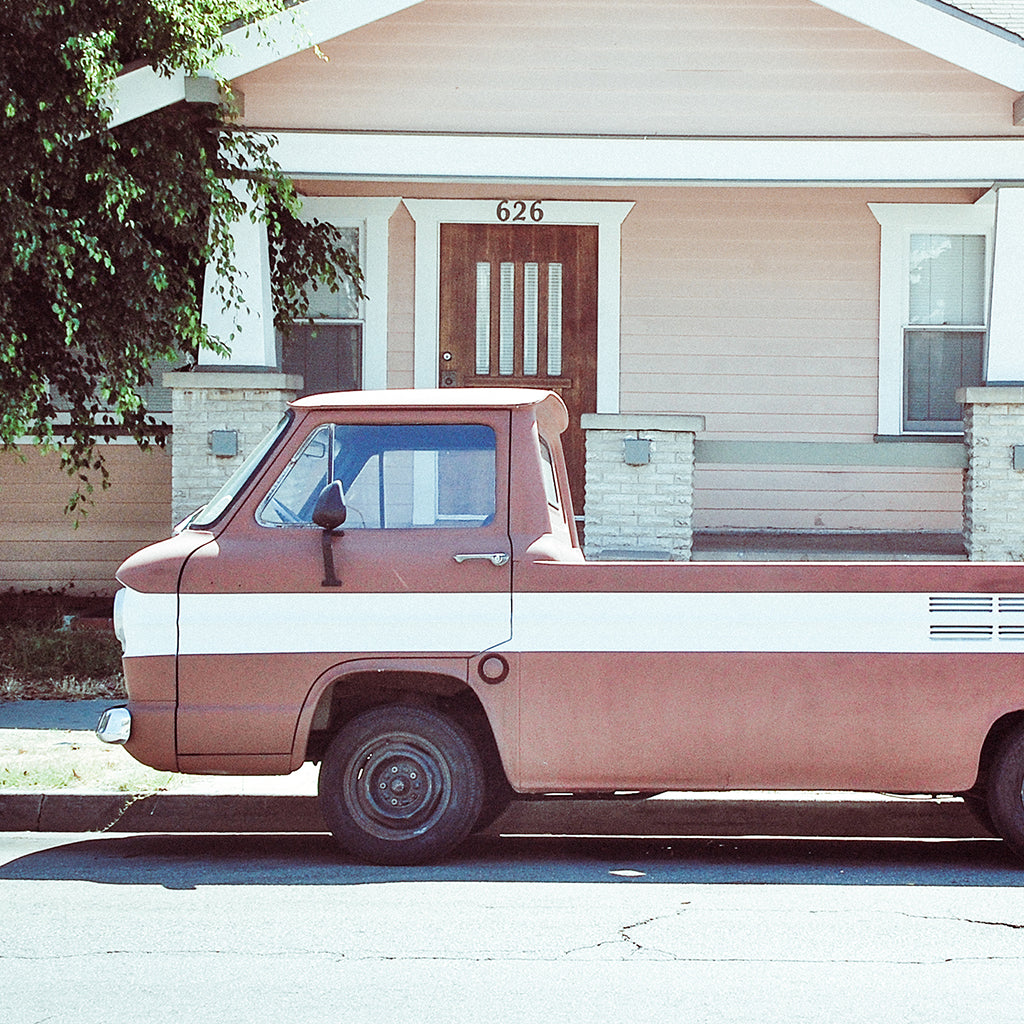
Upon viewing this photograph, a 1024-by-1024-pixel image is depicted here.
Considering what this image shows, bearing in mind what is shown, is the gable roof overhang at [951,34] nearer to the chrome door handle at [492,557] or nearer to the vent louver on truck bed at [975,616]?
the vent louver on truck bed at [975,616]

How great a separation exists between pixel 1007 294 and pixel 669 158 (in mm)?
2655

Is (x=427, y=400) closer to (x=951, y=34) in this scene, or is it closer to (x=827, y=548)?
(x=827, y=548)

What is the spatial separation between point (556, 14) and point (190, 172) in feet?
9.84

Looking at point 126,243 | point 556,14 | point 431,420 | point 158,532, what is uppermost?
point 556,14

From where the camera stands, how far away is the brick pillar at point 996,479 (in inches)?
433

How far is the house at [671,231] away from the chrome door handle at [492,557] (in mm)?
4582

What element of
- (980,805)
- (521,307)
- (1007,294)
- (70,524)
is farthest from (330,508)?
(70,524)

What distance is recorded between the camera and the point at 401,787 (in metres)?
6.27

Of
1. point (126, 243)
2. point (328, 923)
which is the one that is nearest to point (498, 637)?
point (328, 923)

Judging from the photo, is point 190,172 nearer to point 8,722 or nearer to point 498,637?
point 8,722

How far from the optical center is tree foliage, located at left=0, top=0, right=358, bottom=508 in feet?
31.5

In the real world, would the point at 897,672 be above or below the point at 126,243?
below

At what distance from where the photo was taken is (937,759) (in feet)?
20.0

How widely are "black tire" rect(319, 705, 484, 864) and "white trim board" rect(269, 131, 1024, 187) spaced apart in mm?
5868
